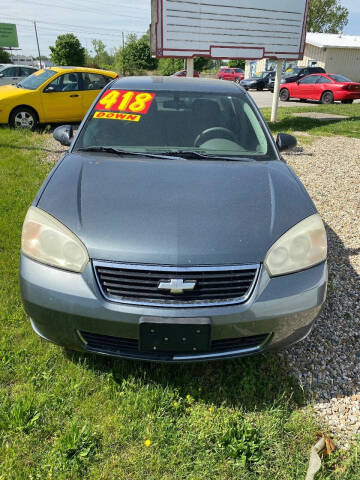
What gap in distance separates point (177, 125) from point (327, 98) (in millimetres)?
16824

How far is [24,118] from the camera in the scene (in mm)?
8805

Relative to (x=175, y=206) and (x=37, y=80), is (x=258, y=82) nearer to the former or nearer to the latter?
(x=37, y=80)

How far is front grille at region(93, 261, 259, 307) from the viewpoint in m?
1.80

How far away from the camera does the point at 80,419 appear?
1.94 meters

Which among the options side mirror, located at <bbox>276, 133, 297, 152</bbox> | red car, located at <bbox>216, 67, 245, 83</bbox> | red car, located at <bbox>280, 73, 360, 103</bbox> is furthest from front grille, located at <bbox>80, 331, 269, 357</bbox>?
red car, located at <bbox>216, 67, 245, 83</bbox>

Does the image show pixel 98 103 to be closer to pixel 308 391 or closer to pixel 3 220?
pixel 3 220

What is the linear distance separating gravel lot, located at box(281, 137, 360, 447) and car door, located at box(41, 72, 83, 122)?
20.7ft

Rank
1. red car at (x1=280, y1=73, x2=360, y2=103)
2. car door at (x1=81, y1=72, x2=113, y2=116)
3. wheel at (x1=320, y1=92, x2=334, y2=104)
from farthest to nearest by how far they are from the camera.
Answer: wheel at (x1=320, y1=92, x2=334, y2=104) → red car at (x1=280, y1=73, x2=360, y2=103) → car door at (x1=81, y1=72, x2=113, y2=116)

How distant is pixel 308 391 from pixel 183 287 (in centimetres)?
105

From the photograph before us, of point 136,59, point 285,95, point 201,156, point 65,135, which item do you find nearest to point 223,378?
point 201,156

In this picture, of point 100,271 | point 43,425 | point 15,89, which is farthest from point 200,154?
point 15,89

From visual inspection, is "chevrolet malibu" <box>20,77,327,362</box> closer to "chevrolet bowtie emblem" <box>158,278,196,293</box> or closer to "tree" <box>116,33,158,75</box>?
"chevrolet bowtie emblem" <box>158,278,196,293</box>

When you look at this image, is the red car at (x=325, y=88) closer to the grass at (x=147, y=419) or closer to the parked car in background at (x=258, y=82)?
the parked car in background at (x=258, y=82)

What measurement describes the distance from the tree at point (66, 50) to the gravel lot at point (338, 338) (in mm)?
44831
